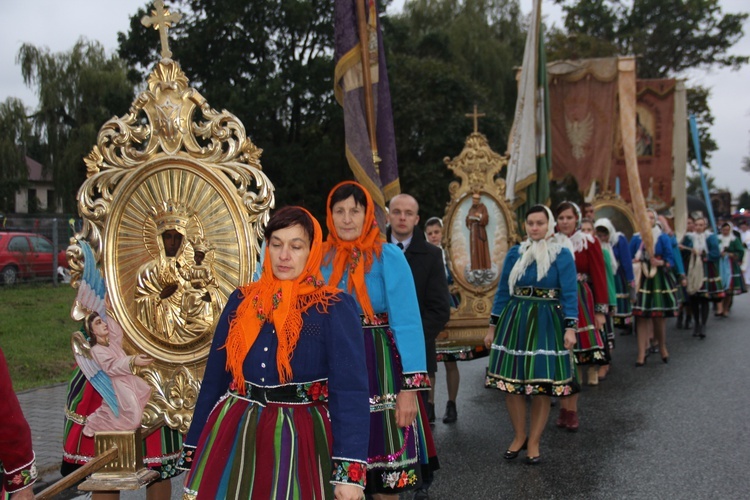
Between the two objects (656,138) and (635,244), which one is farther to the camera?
(656,138)

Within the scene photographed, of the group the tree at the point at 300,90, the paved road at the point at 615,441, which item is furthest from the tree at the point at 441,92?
the paved road at the point at 615,441

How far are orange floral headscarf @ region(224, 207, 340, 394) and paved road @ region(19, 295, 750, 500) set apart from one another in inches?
116

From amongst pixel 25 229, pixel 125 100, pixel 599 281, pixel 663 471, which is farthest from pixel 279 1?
pixel 663 471

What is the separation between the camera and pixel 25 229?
1758 centimetres

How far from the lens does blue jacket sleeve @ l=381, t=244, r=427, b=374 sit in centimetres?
392

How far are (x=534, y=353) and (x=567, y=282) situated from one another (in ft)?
2.02

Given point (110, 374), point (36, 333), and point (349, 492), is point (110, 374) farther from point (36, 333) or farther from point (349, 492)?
point (36, 333)

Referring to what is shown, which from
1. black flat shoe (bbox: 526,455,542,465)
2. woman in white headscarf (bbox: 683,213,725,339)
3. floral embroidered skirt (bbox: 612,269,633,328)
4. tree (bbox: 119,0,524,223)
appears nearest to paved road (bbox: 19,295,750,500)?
black flat shoe (bbox: 526,455,542,465)

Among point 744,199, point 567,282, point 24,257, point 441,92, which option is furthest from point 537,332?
point 744,199

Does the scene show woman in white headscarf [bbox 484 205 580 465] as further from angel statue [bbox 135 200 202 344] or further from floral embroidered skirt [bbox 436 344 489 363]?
angel statue [bbox 135 200 202 344]

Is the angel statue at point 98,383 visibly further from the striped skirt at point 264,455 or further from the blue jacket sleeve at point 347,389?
the blue jacket sleeve at point 347,389

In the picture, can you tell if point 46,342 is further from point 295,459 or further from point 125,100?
point 125,100

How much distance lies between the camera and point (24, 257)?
54.3 feet

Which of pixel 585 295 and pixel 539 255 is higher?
pixel 539 255
